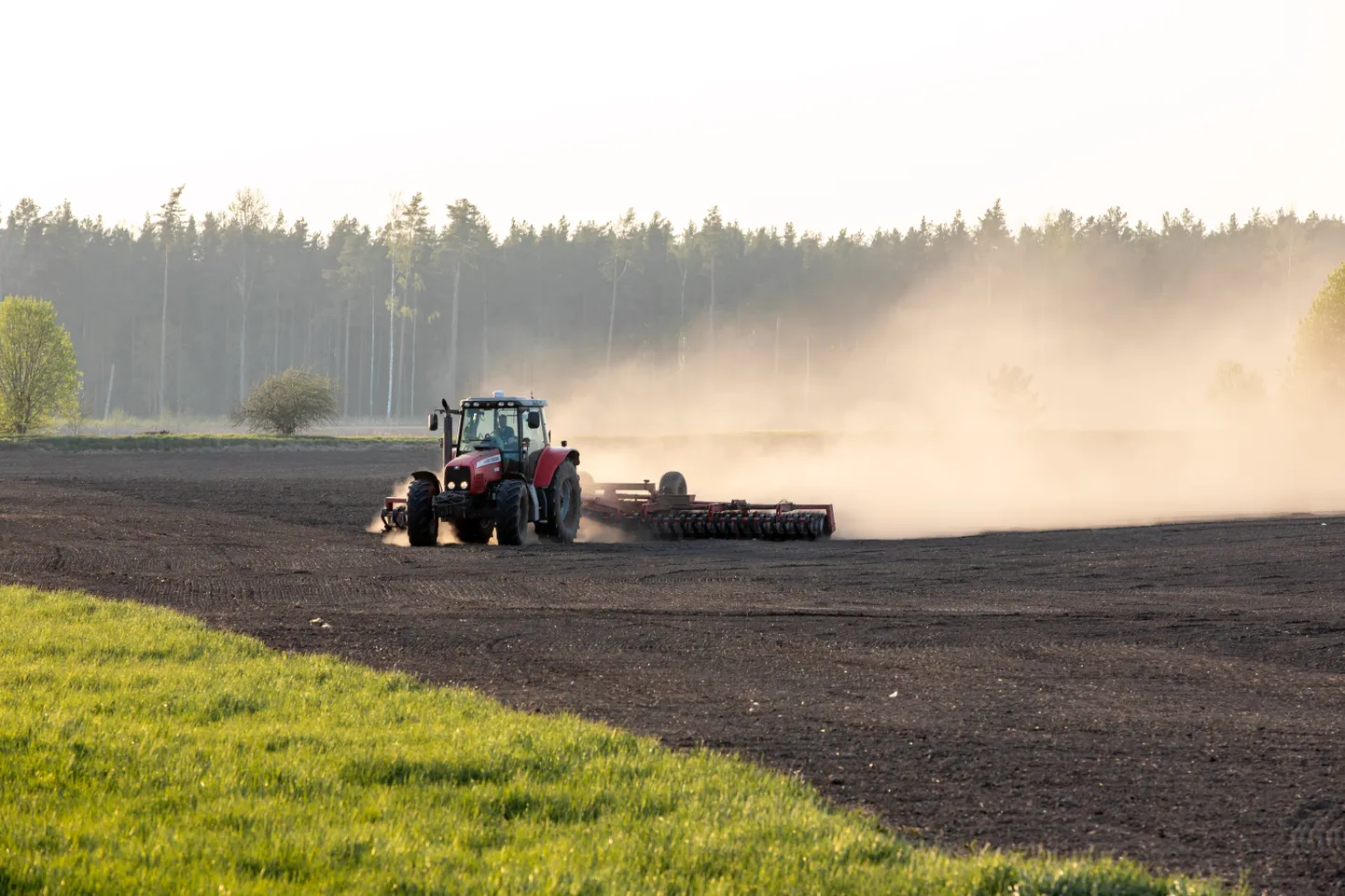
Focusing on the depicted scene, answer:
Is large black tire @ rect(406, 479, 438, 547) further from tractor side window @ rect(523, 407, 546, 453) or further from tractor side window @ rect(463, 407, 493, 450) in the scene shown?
tractor side window @ rect(523, 407, 546, 453)

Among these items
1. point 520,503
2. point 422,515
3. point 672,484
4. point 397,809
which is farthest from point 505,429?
point 397,809

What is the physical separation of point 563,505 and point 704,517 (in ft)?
10.9

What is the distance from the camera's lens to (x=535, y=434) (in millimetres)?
25672

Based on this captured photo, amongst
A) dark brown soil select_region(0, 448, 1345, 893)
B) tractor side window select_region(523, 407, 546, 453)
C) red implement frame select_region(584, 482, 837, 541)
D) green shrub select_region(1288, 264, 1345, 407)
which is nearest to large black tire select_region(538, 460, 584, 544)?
tractor side window select_region(523, 407, 546, 453)

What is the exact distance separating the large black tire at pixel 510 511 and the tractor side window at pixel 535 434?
1.32 metres

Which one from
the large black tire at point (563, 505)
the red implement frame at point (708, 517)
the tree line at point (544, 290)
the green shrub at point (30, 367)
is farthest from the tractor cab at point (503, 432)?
the tree line at point (544, 290)

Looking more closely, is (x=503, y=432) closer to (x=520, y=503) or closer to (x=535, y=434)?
(x=535, y=434)

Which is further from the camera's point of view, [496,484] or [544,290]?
[544,290]

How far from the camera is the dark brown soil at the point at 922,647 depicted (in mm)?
8258

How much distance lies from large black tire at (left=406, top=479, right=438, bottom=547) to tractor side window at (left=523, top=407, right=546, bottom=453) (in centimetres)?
212

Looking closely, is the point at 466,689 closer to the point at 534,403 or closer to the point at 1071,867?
the point at 1071,867

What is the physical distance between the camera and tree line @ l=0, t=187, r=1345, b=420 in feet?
367

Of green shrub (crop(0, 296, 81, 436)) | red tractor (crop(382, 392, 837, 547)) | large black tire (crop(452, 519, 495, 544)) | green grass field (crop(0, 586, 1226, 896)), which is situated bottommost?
green grass field (crop(0, 586, 1226, 896))

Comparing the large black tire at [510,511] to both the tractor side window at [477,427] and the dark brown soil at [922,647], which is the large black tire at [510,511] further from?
the tractor side window at [477,427]
